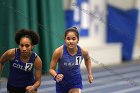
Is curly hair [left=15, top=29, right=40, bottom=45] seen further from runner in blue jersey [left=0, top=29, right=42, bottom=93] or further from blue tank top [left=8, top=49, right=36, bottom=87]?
blue tank top [left=8, top=49, right=36, bottom=87]

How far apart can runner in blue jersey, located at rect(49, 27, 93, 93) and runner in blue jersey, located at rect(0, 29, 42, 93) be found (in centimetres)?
24

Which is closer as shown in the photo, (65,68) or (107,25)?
(65,68)

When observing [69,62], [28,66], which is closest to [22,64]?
[28,66]

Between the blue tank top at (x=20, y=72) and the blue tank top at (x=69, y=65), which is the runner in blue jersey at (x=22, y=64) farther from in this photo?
the blue tank top at (x=69, y=65)

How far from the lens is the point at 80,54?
3189mm

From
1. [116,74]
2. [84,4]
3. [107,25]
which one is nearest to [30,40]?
Result: [116,74]

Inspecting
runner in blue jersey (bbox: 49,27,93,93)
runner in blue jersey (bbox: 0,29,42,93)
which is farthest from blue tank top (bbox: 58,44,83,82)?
runner in blue jersey (bbox: 0,29,42,93)

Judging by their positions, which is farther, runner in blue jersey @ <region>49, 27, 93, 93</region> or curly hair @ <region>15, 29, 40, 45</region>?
runner in blue jersey @ <region>49, 27, 93, 93</region>

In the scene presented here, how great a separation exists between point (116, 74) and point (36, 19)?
1.80 meters

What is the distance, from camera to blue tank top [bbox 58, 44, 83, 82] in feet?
10.3

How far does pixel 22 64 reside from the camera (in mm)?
2854

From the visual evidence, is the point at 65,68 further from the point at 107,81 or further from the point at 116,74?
the point at 116,74

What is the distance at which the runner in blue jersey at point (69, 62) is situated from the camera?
3084 mm

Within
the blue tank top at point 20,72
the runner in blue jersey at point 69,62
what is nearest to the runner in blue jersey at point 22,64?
the blue tank top at point 20,72
